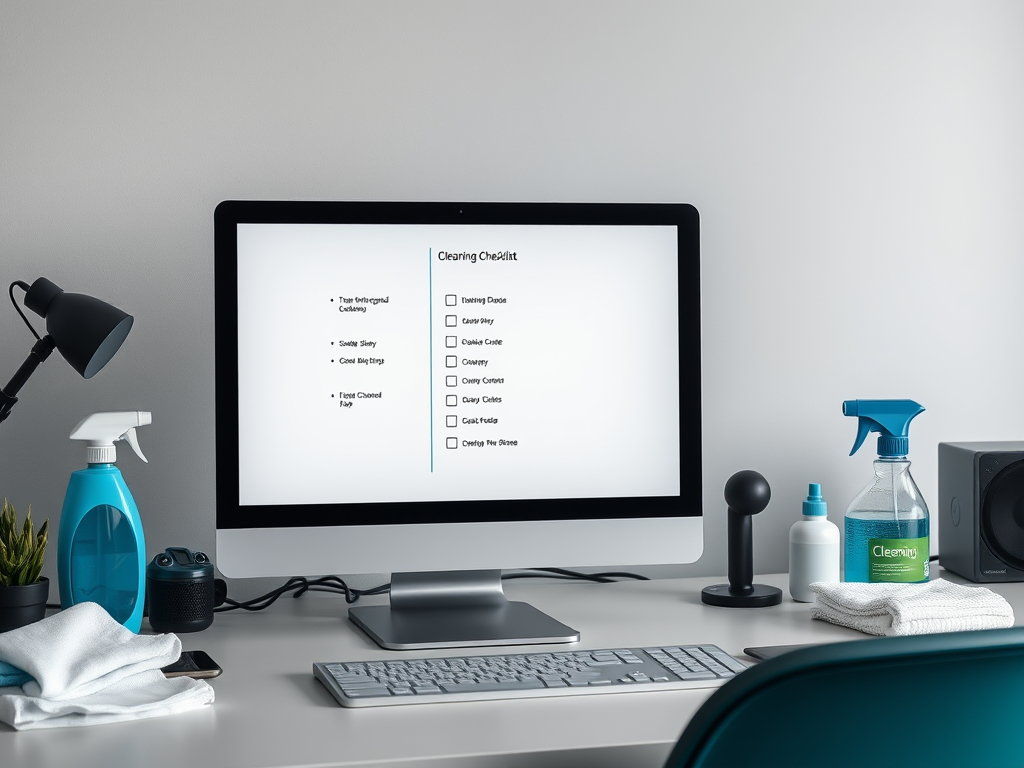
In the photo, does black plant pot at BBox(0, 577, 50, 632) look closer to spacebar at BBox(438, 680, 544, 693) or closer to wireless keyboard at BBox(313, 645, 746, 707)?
wireless keyboard at BBox(313, 645, 746, 707)

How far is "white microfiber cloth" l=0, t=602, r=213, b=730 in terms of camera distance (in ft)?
2.95

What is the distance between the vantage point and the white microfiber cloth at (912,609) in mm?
1185

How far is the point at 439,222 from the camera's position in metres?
1.27

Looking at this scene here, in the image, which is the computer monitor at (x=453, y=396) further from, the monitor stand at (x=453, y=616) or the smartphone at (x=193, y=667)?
the smartphone at (x=193, y=667)

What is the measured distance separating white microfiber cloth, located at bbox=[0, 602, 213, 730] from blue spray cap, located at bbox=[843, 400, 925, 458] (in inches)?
38.2

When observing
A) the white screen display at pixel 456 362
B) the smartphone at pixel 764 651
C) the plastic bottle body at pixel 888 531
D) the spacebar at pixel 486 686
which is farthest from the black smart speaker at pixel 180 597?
the plastic bottle body at pixel 888 531

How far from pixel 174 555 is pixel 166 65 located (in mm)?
681

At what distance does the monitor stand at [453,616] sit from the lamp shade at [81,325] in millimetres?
437

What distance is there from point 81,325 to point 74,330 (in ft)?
0.03

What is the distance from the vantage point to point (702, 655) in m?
1.07

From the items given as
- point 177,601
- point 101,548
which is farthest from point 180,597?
point 101,548

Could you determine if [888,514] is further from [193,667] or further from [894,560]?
[193,667]

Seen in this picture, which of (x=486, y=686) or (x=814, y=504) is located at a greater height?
(x=814, y=504)

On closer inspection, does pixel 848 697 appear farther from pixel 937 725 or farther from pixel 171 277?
pixel 171 277
